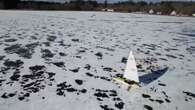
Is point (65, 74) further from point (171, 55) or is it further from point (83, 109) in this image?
point (171, 55)

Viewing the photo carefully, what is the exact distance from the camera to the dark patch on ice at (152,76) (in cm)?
633

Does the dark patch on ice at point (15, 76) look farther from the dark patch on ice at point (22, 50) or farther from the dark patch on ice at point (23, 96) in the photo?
the dark patch on ice at point (22, 50)

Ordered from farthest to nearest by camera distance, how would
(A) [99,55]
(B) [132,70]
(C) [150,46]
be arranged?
1. (C) [150,46]
2. (A) [99,55]
3. (B) [132,70]

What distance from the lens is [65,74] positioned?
266 inches

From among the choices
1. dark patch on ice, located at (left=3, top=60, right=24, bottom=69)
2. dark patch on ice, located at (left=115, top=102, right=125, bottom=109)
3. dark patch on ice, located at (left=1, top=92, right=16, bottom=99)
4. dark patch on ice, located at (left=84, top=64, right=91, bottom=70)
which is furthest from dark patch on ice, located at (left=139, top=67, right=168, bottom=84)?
dark patch on ice, located at (left=3, top=60, right=24, bottom=69)

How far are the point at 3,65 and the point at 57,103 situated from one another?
128 inches

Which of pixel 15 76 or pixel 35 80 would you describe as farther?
pixel 15 76

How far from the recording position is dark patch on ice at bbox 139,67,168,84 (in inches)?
249

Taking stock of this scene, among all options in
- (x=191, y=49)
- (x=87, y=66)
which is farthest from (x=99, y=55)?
(x=191, y=49)

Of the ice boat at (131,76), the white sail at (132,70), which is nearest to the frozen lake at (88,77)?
the ice boat at (131,76)

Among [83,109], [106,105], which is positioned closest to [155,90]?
[106,105]

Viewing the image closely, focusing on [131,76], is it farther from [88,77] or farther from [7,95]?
[7,95]

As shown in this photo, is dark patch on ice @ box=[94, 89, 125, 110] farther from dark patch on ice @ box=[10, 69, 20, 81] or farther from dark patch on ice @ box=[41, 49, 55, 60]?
dark patch on ice @ box=[41, 49, 55, 60]

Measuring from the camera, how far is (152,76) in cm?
677
